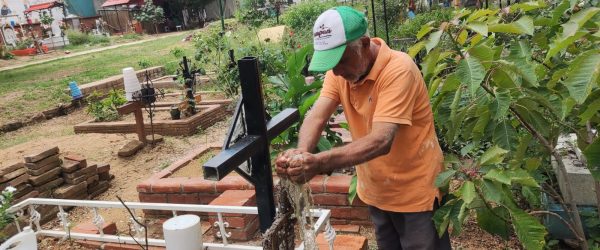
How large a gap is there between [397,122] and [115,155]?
5.20 metres

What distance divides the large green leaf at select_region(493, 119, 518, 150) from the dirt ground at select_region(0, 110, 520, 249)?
1.29 metres

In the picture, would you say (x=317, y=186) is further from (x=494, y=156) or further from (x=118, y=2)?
(x=118, y=2)

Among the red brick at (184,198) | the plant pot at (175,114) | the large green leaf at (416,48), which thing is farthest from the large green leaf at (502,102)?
the plant pot at (175,114)

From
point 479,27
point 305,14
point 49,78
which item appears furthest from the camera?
point 305,14

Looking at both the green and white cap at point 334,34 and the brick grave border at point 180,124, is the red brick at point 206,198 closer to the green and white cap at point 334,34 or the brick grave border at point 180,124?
the green and white cap at point 334,34

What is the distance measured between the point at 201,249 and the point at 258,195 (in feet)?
3.95

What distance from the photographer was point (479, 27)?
5.29 feet

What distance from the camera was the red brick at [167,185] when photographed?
12.0 ft

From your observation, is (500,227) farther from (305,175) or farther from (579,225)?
(305,175)

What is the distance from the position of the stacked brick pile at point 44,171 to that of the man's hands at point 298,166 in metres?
3.90

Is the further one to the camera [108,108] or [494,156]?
[108,108]

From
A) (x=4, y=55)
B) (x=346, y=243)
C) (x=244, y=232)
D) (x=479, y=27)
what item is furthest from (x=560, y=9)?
(x=4, y=55)

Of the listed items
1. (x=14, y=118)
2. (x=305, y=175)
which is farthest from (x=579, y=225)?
(x=14, y=118)

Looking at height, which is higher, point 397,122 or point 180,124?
point 397,122
